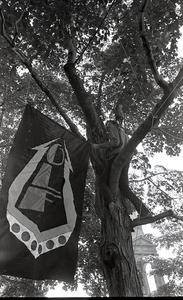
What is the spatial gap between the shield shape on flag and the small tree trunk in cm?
80

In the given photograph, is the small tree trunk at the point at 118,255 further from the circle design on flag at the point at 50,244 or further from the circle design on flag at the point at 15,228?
the circle design on flag at the point at 15,228

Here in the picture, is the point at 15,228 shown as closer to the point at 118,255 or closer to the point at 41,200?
the point at 41,200

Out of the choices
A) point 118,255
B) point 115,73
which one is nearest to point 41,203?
point 118,255

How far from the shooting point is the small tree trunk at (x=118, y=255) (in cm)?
342

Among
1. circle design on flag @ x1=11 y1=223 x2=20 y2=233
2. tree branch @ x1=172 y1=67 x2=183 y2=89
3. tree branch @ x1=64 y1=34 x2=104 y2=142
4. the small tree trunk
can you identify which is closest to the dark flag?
circle design on flag @ x1=11 y1=223 x2=20 y2=233

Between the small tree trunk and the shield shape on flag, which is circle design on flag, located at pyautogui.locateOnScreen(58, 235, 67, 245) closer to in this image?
the shield shape on flag

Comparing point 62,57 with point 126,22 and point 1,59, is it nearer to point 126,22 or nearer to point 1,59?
point 1,59

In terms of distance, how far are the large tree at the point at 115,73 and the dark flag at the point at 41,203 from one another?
822 mm

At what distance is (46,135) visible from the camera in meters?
3.78

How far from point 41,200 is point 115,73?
13.7 ft

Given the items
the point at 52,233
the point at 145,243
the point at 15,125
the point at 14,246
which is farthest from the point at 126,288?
the point at 145,243

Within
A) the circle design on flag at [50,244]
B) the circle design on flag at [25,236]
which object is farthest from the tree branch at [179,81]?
the circle design on flag at [25,236]

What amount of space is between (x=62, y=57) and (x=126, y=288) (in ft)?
19.9

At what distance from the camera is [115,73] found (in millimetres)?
6199
